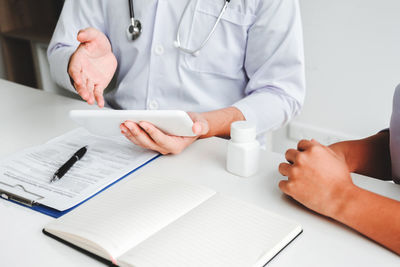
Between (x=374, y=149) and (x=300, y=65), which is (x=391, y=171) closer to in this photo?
(x=374, y=149)

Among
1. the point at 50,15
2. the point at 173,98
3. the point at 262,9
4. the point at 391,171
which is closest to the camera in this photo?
the point at 391,171

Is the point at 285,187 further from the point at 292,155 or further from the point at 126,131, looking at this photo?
the point at 126,131

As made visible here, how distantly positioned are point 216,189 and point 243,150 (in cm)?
9

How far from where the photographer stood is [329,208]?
0.68m

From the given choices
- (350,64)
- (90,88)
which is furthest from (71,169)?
(350,64)

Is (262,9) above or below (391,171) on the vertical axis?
above

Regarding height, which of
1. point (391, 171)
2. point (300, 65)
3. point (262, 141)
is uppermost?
point (300, 65)

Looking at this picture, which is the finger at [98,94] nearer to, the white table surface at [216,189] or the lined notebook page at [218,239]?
the white table surface at [216,189]

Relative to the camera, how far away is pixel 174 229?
0.65 m

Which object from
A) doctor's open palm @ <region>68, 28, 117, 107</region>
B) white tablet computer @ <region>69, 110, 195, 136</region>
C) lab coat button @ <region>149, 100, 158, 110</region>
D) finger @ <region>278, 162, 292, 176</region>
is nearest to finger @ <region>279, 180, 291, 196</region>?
finger @ <region>278, 162, 292, 176</region>

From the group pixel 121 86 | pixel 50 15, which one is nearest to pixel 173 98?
pixel 121 86

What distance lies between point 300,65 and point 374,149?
32 cm

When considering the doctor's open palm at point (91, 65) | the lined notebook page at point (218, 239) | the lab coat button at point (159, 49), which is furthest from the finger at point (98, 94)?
the lined notebook page at point (218, 239)

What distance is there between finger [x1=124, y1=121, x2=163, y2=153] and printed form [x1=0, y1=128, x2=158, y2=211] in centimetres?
3
